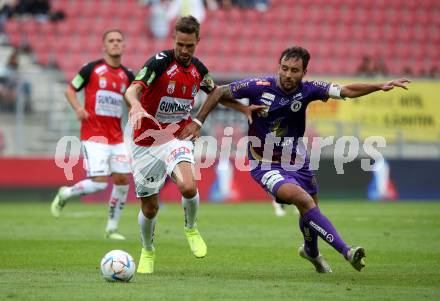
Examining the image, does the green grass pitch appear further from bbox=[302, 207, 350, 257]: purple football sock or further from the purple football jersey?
the purple football jersey

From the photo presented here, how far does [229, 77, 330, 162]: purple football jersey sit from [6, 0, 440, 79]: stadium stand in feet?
48.4

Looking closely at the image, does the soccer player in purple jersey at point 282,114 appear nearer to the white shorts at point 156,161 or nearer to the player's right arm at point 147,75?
the white shorts at point 156,161

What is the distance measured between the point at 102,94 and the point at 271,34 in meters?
13.8

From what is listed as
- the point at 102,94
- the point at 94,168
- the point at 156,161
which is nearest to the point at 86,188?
the point at 94,168

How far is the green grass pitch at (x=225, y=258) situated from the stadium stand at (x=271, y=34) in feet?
24.7

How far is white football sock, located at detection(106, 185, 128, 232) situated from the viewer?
13336 mm

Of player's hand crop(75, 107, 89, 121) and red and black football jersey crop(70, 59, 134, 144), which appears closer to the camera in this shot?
player's hand crop(75, 107, 89, 121)

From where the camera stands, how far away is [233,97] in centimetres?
980

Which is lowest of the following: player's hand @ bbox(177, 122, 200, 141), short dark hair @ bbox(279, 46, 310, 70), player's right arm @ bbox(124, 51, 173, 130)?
player's hand @ bbox(177, 122, 200, 141)

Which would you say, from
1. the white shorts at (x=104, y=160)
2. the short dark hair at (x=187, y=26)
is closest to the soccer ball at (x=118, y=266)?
the short dark hair at (x=187, y=26)

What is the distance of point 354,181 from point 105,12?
8856 mm

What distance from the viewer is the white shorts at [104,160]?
13.7 meters

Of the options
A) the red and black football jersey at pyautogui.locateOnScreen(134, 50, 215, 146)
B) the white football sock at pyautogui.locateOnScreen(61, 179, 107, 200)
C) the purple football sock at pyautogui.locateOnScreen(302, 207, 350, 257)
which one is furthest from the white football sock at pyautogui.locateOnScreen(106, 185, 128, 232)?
the purple football sock at pyautogui.locateOnScreen(302, 207, 350, 257)

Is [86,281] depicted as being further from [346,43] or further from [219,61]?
[346,43]
